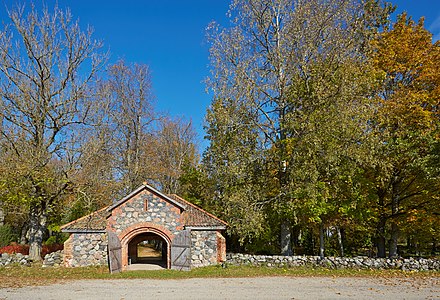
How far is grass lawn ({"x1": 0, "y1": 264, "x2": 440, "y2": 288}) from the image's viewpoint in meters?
17.0

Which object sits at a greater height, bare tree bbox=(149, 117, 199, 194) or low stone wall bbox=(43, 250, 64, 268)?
bare tree bbox=(149, 117, 199, 194)

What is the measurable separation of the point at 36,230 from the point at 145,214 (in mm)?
8248

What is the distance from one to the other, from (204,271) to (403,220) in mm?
11298

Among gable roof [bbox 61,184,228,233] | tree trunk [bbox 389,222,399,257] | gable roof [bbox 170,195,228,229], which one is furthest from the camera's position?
tree trunk [bbox 389,222,399,257]

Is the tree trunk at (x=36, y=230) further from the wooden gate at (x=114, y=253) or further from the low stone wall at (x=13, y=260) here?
the wooden gate at (x=114, y=253)

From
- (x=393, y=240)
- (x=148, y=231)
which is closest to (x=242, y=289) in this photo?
(x=148, y=231)

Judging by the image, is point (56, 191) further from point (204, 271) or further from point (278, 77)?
point (278, 77)

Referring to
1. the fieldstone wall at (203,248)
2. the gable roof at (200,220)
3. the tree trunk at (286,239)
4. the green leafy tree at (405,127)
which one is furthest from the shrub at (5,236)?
the green leafy tree at (405,127)

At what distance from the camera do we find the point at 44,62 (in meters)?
23.2

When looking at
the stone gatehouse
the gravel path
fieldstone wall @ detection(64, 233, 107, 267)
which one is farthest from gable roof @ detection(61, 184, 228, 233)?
the gravel path

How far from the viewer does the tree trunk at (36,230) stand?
2289 centimetres

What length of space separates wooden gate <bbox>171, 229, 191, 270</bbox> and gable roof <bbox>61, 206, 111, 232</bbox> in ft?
13.3

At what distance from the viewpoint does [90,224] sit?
2080 centimetres

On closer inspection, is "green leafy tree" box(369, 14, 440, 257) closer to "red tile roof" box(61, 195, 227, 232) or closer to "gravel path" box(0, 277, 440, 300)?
"gravel path" box(0, 277, 440, 300)
